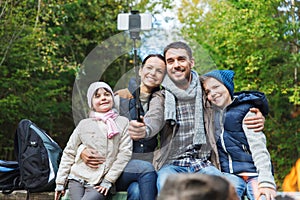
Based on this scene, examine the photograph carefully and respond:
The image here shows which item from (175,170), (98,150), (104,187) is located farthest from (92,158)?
(175,170)

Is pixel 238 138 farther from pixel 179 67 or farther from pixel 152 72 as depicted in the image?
pixel 152 72

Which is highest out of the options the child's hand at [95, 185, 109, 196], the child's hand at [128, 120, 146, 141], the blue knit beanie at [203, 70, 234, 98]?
the blue knit beanie at [203, 70, 234, 98]

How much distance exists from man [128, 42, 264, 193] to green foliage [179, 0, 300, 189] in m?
7.04

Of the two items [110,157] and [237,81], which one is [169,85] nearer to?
[110,157]

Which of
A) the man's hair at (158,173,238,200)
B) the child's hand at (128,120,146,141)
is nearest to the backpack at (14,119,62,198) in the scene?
the child's hand at (128,120,146,141)

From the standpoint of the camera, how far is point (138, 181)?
335 centimetres

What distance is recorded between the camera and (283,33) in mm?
10727

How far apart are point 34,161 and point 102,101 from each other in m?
0.69

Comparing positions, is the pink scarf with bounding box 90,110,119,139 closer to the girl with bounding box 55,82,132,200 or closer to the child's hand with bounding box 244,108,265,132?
the girl with bounding box 55,82,132,200

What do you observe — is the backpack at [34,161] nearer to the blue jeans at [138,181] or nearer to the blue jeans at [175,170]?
the blue jeans at [138,181]

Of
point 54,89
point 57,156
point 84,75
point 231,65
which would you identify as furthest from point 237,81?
point 57,156

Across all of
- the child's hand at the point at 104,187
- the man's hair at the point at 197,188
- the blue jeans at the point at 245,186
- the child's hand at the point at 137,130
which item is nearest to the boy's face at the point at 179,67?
the child's hand at the point at 137,130

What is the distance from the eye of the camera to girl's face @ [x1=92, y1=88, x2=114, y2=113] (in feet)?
11.6

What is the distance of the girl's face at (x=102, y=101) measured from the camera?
11.6 ft
